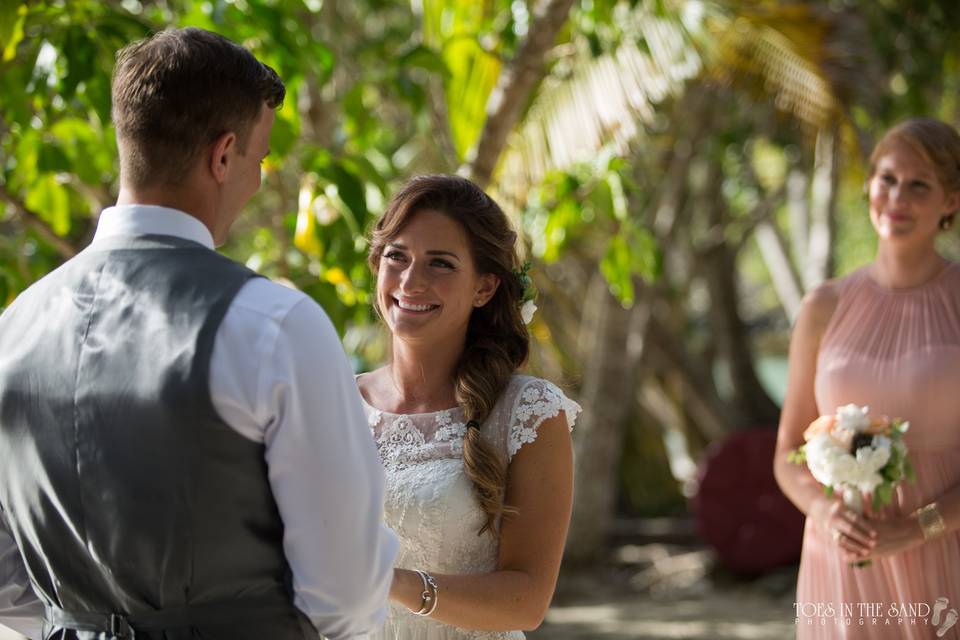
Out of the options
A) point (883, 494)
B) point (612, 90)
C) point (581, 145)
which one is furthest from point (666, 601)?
point (883, 494)

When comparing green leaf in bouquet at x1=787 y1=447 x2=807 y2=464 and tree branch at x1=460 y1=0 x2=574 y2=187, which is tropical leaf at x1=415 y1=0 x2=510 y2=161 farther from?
green leaf in bouquet at x1=787 y1=447 x2=807 y2=464

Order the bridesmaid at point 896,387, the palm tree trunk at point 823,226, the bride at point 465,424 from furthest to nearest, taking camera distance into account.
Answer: the palm tree trunk at point 823,226 < the bridesmaid at point 896,387 < the bride at point 465,424

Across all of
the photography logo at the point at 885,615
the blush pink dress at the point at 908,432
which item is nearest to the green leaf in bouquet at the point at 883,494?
the blush pink dress at the point at 908,432

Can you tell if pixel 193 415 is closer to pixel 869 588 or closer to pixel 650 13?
pixel 869 588

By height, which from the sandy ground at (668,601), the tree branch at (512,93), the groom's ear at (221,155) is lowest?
the sandy ground at (668,601)

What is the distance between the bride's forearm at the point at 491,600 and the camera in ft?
7.72

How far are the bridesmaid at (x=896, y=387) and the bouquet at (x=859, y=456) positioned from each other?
0.28ft

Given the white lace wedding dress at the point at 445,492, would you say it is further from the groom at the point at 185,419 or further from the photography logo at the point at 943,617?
the photography logo at the point at 943,617

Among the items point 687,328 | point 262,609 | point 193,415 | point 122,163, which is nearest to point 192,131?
point 122,163

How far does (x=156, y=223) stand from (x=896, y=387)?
222 cm

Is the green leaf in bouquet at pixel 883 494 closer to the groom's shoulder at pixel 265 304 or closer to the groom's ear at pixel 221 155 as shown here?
the groom's shoulder at pixel 265 304

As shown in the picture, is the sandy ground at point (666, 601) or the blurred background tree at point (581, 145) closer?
the blurred background tree at point (581, 145)

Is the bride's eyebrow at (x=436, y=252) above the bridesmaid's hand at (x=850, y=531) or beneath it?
above

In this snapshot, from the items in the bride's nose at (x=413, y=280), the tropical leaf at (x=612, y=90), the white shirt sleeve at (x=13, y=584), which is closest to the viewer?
the white shirt sleeve at (x=13, y=584)
